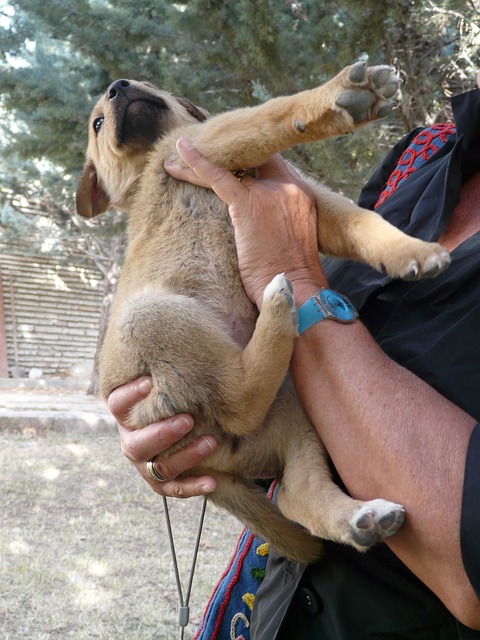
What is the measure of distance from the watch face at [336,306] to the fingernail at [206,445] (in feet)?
1.70

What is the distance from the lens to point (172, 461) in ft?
6.68

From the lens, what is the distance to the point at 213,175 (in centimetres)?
225

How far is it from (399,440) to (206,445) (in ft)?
2.06

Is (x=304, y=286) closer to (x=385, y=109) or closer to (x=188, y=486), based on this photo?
(x=385, y=109)

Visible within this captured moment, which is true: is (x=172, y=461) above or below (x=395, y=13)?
below

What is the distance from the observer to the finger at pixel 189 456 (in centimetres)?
199

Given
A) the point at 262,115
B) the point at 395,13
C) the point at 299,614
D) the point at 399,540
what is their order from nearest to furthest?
the point at 399,540, the point at 299,614, the point at 262,115, the point at 395,13

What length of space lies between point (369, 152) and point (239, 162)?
3795 millimetres

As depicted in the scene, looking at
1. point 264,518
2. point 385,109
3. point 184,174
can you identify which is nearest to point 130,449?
point 264,518

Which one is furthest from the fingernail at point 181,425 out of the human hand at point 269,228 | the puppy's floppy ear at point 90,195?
the puppy's floppy ear at point 90,195

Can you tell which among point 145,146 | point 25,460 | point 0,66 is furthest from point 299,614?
point 25,460

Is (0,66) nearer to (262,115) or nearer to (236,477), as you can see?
(262,115)

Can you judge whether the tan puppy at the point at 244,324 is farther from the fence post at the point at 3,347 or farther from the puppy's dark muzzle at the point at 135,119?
the fence post at the point at 3,347

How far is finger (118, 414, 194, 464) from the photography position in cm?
197
